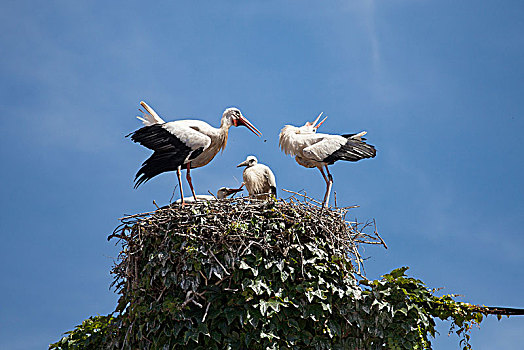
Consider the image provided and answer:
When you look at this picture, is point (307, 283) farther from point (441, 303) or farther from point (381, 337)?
point (441, 303)

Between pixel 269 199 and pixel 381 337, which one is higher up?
pixel 269 199

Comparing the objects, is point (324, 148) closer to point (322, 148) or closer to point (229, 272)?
point (322, 148)

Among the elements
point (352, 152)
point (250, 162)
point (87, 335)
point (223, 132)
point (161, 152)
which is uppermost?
point (352, 152)

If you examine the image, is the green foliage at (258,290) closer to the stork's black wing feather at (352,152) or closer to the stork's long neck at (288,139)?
the stork's black wing feather at (352,152)

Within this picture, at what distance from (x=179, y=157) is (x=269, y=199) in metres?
1.55

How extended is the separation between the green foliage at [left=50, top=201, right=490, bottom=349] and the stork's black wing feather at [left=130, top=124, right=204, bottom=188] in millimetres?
1020

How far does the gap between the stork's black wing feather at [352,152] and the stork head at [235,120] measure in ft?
3.92

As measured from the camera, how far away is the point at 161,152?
27.6 ft

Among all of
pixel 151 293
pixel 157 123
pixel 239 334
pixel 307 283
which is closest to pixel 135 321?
pixel 151 293

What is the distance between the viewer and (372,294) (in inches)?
293

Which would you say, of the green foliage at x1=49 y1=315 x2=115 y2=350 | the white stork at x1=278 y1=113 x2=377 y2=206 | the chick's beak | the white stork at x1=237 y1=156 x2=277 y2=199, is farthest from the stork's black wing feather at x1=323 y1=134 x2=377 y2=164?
the green foliage at x1=49 y1=315 x2=115 y2=350

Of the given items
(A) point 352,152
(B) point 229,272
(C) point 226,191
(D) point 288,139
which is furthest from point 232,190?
(B) point 229,272

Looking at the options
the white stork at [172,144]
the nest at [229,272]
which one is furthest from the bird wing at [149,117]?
the nest at [229,272]

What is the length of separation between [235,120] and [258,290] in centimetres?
315
